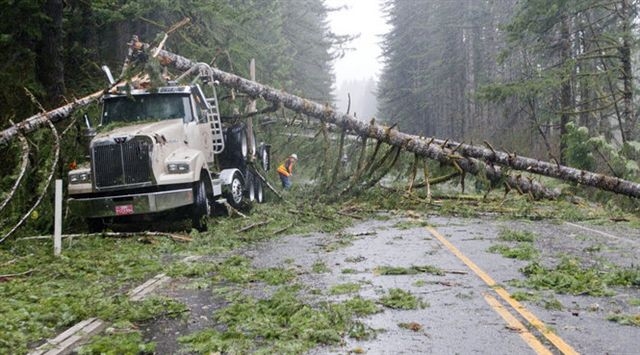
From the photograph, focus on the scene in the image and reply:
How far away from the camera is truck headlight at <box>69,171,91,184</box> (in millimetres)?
10867

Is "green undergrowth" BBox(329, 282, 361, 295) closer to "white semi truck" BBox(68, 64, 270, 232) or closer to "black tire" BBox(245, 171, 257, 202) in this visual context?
"white semi truck" BBox(68, 64, 270, 232)

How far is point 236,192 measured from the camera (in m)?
14.3

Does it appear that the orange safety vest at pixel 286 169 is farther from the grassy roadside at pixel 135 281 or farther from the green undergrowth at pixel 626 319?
the green undergrowth at pixel 626 319

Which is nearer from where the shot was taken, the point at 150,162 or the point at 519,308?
the point at 519,308

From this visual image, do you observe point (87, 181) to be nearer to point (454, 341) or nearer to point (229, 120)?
point (229, 120)

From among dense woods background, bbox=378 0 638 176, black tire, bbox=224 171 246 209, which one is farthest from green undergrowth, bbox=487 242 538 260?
dense woods background, bbox=378 0 638 176

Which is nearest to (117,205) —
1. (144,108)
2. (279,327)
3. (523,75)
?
(144,108)

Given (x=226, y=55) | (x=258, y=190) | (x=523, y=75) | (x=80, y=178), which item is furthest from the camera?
(x=523, y=75)

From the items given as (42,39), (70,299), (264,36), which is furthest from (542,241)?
(264,36)

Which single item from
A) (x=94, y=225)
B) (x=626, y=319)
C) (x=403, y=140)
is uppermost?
(x=403, y=140)

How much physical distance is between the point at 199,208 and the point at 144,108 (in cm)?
274

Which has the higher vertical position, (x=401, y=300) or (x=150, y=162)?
(x=150, y=162)

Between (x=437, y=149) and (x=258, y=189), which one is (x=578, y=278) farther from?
(x=258, y=189)

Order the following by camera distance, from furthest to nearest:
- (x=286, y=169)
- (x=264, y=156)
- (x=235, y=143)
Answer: (x=286, y=169), (x=264, y=156), (x=235, y=143)
